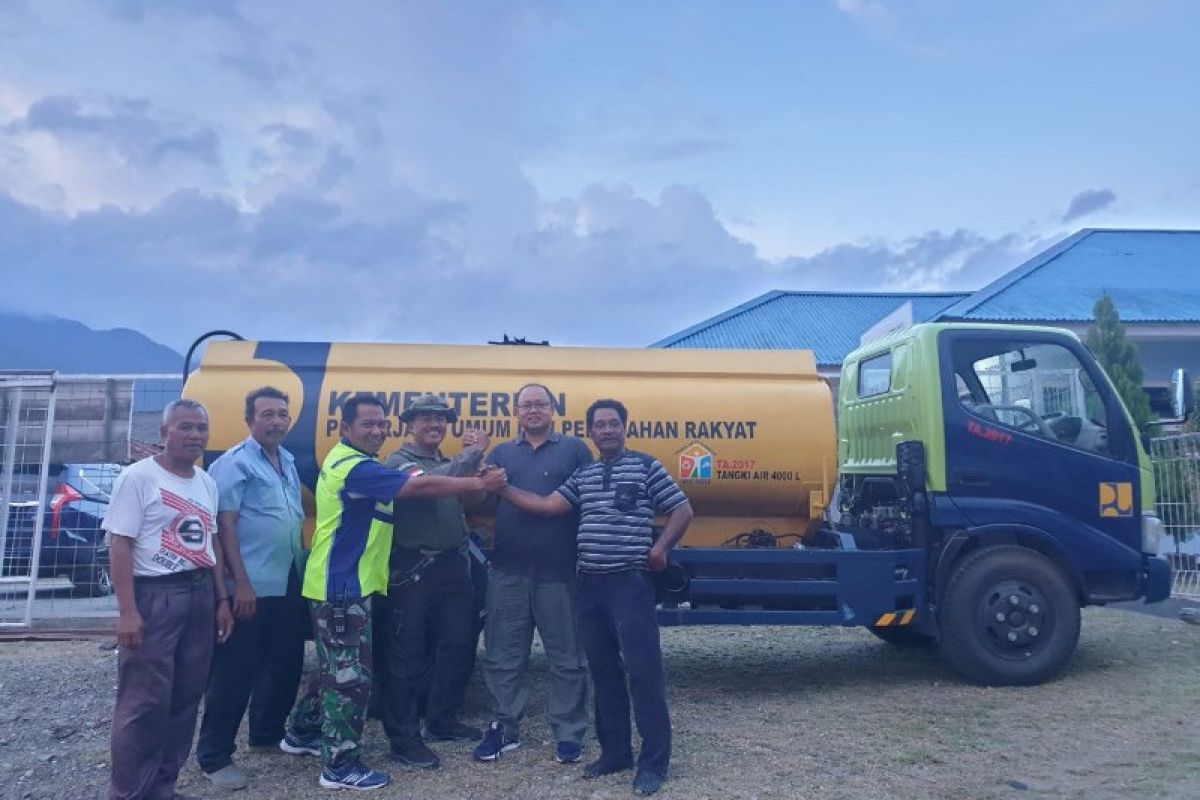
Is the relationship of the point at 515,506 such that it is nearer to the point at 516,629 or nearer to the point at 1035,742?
the point at 516,629

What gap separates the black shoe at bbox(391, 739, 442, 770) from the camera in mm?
5160

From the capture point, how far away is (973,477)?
684 cm

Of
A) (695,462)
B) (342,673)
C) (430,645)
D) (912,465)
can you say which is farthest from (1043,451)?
(342,673)

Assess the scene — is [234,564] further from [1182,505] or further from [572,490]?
[1182,505]

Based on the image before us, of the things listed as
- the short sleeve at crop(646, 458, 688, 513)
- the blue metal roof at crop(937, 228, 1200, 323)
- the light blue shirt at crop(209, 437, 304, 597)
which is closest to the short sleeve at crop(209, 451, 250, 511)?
the light blue shirt at crop(209, 437, 304, 597)

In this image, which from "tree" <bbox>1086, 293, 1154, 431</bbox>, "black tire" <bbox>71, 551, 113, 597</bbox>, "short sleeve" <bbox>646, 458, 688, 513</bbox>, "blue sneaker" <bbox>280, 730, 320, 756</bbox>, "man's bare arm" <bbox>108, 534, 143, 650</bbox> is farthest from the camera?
"tree" <bbox>1086, 293, 1154, 431</bbox>

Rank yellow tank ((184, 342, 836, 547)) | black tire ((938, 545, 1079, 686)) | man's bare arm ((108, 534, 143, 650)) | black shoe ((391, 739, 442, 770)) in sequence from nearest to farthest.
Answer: man's bare arm ((108, 534, 143, 650)) → black shoe ((391, 739, 442, 770)) → yellow tank ((184, 342, 836, 547)) → black tire ((938, 545, 1079, 686))

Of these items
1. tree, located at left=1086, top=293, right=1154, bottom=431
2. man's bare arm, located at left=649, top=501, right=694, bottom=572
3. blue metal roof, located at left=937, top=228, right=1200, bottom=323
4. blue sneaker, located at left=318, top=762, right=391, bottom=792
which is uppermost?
blue metal roof, located at left=937, top=228, right=1200, bottom=323

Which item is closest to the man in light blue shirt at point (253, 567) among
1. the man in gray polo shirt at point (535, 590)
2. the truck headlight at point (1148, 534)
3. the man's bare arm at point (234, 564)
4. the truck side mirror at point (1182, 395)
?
the man's bare arm at point (234, 564)

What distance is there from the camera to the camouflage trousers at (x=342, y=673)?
480cm

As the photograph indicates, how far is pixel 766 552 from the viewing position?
6.59 meters

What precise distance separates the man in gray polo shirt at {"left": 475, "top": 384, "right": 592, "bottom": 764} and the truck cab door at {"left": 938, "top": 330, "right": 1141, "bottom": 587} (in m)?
3.08

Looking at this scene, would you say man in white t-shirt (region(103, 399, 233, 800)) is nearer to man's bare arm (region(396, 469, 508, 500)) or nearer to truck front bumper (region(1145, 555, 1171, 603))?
man's bare arm (region(396, 469, 508, 500))

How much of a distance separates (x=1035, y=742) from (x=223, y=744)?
4520 millimetres
